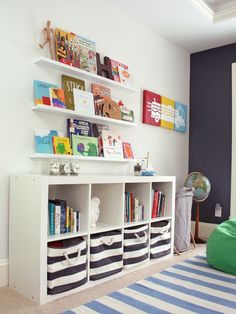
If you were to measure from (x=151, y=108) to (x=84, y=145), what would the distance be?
112 cm

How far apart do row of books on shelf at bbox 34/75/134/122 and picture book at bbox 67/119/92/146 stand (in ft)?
0.35

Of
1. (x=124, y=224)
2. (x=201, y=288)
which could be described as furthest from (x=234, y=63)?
(x=201, y=288)

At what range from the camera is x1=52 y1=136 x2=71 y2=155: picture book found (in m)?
2.39

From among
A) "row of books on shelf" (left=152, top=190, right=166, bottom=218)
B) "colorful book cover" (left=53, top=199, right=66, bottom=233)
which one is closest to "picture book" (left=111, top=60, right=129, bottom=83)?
"row of books on shelf" (left=152, top=190, right=166, bottom=218)

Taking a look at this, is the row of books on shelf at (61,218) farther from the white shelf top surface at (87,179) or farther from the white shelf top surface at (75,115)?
the white shelf top surface at (75,115)

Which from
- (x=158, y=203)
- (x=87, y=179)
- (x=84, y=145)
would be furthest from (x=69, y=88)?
(x=158, y=203)

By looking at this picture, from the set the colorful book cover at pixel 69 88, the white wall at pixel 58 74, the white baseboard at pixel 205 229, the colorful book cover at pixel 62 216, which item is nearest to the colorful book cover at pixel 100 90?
the colorful book cover at pixel 69 88

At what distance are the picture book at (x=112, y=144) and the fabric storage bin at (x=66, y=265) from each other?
0.93 meters

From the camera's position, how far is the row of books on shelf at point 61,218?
2.03 m

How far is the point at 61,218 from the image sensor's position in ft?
6.82

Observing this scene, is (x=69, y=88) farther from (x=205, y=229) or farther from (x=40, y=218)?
(x=205, y=229)

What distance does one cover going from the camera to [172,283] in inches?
87.4

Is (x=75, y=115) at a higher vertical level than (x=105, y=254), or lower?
higher

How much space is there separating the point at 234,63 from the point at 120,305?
3061 millimetres
